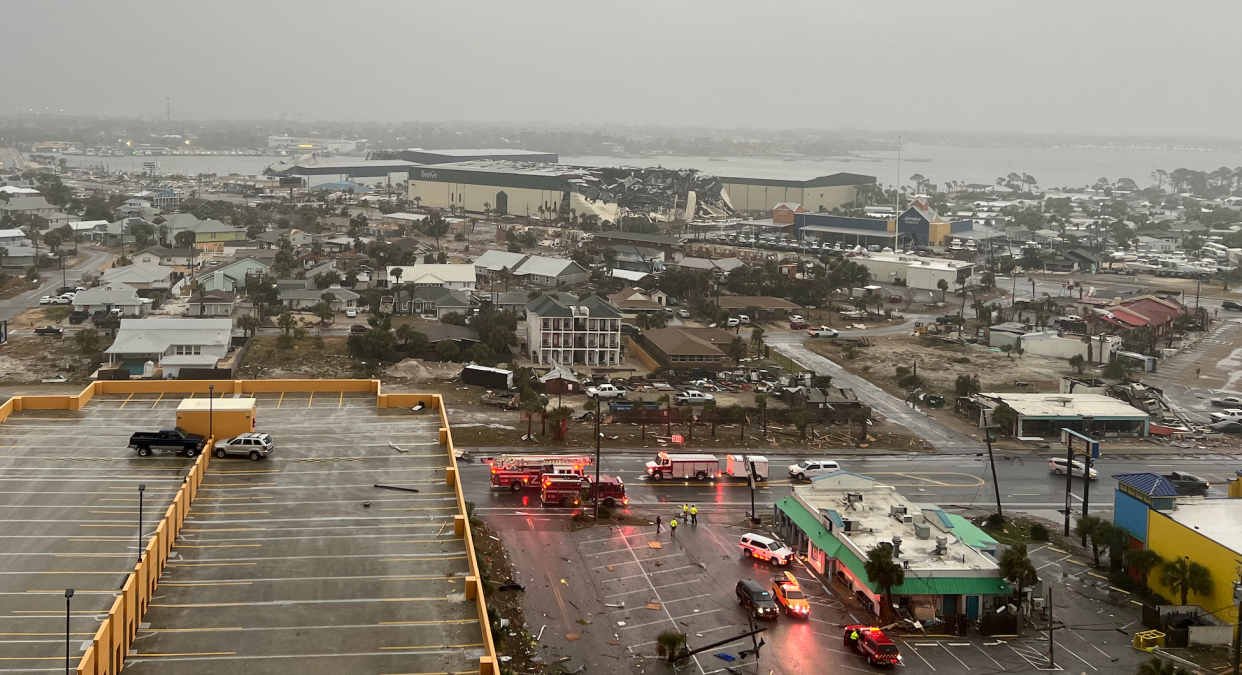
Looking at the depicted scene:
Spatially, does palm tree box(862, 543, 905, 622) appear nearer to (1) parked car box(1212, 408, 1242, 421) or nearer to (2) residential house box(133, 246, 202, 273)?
(1) parked car box(1212, 408, 1242, 421)

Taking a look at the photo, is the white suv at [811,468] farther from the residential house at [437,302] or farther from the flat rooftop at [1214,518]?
the residential house at [437,302]

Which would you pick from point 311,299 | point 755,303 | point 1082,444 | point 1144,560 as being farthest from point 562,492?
point 755,303

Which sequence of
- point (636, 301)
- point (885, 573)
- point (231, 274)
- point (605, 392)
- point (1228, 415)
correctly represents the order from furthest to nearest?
point (231, 274)
point (636, 301)
point (1228, 415)
point (605, 392)
point (885, 573)

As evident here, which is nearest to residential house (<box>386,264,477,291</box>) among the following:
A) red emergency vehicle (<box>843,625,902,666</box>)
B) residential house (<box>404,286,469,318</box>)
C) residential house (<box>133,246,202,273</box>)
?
residential house (<box>404,286,469,318</box>)

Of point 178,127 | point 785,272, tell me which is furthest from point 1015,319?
point 178,127

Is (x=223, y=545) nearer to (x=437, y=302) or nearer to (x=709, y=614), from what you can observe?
(x=709, y=614)

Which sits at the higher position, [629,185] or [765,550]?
[629,185]

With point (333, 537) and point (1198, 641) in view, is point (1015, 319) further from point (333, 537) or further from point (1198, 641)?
point (333, 537)
